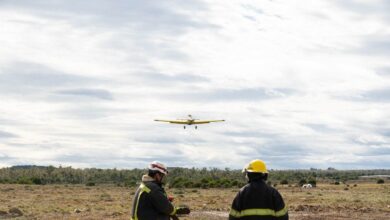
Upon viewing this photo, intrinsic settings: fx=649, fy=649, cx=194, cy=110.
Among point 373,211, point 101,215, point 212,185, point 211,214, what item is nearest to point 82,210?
point 101,215

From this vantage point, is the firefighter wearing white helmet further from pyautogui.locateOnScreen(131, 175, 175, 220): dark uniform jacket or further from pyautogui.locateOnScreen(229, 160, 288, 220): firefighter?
pyautogui.locateOnScreen(229, 160, 288, 220): firefighter

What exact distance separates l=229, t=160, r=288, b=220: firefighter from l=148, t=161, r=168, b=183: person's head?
3.95 ft

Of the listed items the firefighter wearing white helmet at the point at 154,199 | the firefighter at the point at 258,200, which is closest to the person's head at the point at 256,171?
the firefighter at the point at 258,200

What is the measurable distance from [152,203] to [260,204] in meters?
1.61

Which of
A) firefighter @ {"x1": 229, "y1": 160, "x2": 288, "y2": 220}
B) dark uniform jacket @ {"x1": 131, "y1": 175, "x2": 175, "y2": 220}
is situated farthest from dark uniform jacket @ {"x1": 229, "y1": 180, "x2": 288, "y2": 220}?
dark uniform jacket @ {"x1": 131, "y1": 175, "x2": 175, "y2": 220}

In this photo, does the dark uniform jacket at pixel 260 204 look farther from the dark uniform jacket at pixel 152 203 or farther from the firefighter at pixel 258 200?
the dark uniform jacket at pixel 152 203

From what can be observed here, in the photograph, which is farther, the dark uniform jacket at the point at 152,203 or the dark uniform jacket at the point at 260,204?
the dark uniform jacket at the point at 152,203

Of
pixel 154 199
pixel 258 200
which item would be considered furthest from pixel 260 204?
pixel 154 199

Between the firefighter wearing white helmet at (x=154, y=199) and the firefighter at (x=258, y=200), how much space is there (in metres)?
1.06

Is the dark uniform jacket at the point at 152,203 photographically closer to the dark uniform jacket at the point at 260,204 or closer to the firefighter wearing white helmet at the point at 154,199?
the firefighter wearing white helmet at the point at 154,199

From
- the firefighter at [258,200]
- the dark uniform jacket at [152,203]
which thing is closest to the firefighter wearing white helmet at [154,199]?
the dark uniform jacket at [152,203]

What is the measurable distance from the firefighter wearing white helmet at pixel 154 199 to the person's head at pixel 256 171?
128 cm

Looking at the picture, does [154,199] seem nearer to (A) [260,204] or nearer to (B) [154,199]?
(B) [154,199]

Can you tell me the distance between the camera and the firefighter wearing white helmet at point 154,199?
9.07 m
